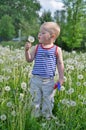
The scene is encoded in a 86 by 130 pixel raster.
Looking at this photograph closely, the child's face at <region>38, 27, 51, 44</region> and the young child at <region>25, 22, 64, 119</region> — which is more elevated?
the child's face at <region>38, 27, 51, 44</region>

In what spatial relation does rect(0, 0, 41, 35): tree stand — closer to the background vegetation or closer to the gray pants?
the background vegetation

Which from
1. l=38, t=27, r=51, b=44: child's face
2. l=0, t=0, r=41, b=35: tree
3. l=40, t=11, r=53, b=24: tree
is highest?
l=38, t=27, r=51, b=44: child's face

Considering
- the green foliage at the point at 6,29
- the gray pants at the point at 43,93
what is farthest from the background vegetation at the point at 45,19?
the gray pants at the point at 43,93

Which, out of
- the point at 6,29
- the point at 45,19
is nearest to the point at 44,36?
the point at 45,19

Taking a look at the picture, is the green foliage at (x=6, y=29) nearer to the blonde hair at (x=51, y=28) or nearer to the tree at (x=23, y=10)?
the tree at (x=23, y=10)

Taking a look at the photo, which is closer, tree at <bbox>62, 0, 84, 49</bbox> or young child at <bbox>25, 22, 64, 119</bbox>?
young child at <bbox>25, 22, 64, 119</bbox>

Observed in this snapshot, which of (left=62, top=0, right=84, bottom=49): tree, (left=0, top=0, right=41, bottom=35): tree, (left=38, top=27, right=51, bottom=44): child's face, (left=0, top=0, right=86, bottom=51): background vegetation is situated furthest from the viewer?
(left=0, top=0, right=41, bottom=35): tree

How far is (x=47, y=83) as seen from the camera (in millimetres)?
4941

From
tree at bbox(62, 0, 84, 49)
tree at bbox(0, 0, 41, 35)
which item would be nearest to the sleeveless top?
tree at bbox(62, 0, 84, 49)

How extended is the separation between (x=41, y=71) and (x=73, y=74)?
1.90 meters

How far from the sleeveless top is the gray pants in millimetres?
67

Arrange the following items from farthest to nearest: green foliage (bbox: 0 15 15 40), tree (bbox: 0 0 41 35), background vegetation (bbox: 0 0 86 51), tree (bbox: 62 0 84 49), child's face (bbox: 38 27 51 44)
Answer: green foliage (bbox: 0 15 15 40) < tree (bbox: 0 0 41 35) < background vegetation (bbox: 0 0 86 51) < tree (bbox: 62 0 84 49) < child's face (bbox: 38 27 51 44)

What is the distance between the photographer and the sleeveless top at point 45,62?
493 cm

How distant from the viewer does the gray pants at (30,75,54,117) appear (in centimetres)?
493
